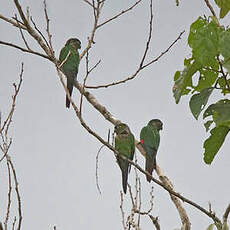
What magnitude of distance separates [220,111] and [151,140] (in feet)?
8.26

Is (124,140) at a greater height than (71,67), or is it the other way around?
(71,67)

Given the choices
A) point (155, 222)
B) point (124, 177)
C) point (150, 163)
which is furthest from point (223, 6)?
point (150, 163)

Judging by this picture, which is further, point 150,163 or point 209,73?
point 150,163

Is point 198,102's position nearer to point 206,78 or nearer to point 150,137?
point 206,78

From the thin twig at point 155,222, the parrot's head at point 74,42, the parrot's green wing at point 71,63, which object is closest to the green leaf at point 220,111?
the thin twig at point 155,222

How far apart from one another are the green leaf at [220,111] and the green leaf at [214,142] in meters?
0.05

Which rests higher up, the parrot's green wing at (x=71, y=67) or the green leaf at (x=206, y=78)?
the parrot's green wing at (x=71, y=67)

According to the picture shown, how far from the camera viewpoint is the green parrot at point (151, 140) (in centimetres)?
305

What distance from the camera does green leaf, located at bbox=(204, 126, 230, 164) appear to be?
1.01 metres

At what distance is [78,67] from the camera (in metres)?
4.06

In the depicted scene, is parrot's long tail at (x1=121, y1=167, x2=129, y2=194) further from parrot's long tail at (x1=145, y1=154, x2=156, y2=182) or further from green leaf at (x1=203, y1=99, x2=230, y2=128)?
green leaf at (x1=203, y1=99, x2=230, y2=128)

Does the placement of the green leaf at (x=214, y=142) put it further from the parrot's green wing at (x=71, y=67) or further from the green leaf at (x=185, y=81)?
the parrot's green wing at (x=71, y=67)

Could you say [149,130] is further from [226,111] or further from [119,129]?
[226,111]

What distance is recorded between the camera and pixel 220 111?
92 cm
